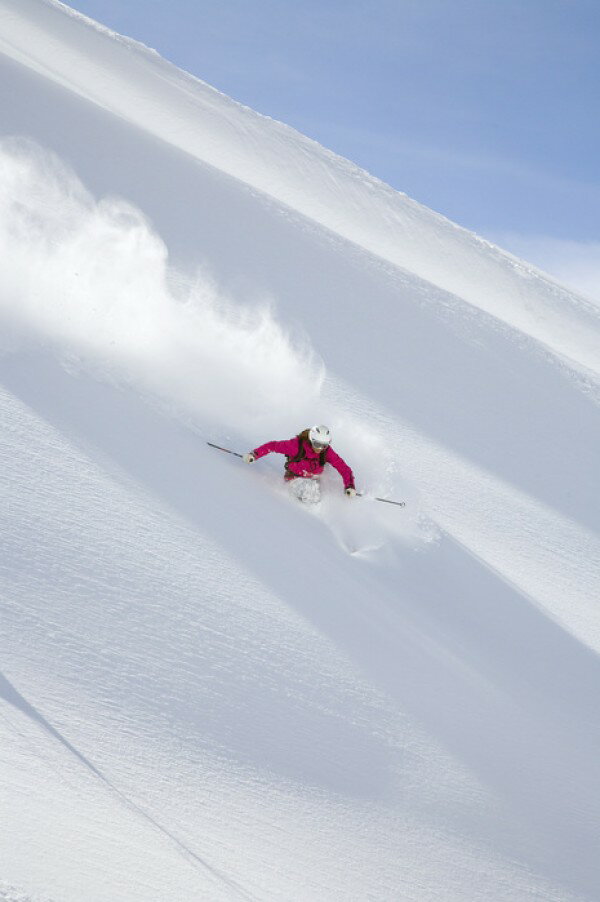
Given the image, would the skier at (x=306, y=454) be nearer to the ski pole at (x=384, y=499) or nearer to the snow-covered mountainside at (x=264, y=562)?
the snow-covered mountainside at (x=264, y=562)

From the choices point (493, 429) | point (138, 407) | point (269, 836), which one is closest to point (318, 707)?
point (269, 836)

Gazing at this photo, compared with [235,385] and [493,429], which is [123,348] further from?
[493,429]

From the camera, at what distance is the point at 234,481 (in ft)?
22.7

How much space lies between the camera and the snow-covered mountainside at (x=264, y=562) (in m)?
3.63

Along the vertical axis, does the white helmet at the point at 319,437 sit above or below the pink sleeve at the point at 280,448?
above

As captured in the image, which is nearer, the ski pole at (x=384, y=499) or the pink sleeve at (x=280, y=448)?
the pink sleeve at (x=280, y=448)

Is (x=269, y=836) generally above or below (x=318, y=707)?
below

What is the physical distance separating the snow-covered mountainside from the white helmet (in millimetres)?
579

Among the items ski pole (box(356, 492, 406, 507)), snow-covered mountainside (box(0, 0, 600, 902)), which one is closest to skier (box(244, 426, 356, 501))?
snow-covered mountainside (box(0, 0, 600, 902))

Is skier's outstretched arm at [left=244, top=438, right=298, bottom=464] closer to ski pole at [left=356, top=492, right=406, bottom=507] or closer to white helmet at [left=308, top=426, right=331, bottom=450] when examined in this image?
white helmet at [left=308, top=426, right=331, bottom=450]

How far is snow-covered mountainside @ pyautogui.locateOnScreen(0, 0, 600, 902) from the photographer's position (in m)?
3.63

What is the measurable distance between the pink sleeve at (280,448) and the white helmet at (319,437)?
0.17 m

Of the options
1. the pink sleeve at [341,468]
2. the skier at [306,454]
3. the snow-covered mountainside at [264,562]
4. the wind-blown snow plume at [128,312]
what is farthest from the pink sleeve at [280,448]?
the wind-blown snow plume at [128,312]

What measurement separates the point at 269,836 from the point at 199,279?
8190 mm
